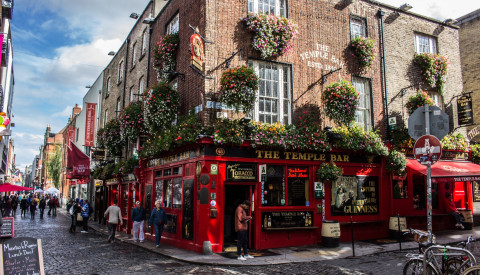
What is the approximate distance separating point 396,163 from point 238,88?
758 centimetres

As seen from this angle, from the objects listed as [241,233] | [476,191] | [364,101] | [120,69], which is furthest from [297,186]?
[120,69]

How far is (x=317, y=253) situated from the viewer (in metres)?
11.5

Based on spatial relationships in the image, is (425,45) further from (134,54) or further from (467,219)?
(134,54)

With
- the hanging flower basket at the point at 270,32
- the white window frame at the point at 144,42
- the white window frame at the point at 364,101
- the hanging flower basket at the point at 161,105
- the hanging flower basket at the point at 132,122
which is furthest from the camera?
the white window frame at the point at 144,42

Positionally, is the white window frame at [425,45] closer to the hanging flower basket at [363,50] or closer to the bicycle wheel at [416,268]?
the hanging flower basket at [363,50]

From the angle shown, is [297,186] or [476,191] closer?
[297,186]

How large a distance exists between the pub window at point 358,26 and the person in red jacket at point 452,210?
27.5 feet

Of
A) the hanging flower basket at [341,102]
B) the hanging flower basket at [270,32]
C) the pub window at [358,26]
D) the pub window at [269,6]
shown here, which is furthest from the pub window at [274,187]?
the pub window at [358,26]

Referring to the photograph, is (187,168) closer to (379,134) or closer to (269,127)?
(269,127)

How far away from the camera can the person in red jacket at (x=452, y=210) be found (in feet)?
52.9

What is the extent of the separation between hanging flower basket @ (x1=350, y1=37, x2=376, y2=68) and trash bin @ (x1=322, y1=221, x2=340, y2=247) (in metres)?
Answer: 7.04

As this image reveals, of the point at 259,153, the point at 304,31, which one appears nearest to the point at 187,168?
the point at 259,153

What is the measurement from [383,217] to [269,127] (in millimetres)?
6538

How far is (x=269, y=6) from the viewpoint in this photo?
14117mm
